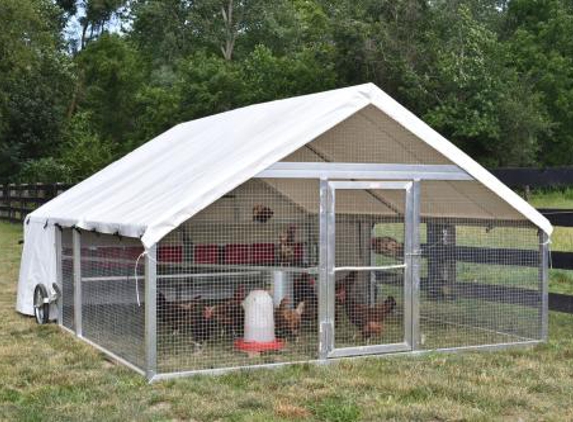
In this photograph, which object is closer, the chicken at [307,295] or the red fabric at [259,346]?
the red fabric at [259,346]

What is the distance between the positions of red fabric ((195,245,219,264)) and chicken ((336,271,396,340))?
1227 mm

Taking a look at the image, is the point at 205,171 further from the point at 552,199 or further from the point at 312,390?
the point at 552,199

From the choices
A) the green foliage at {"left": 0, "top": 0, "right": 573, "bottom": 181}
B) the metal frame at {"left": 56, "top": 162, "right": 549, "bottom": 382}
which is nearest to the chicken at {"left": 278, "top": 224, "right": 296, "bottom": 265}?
the metal frame at {"left": 56, "top": 162, "right": 549, "bottom": 382}

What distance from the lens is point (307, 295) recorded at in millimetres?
7730

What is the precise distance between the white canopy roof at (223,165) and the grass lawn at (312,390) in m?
1.11

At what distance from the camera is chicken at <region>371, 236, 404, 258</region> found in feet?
26.3

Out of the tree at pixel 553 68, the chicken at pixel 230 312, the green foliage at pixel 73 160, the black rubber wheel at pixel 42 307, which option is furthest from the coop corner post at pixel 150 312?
the tree at pixel 553 68

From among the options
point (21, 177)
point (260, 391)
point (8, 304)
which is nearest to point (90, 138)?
point (21, 177)

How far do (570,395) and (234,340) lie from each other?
2.99 meters

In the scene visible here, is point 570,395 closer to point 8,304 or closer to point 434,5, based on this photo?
point 8,304

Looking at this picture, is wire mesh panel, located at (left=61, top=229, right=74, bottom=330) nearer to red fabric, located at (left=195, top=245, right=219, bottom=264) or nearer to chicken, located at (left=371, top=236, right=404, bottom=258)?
red fabric, located at (left=195, top=245, right=219, bottom=264)

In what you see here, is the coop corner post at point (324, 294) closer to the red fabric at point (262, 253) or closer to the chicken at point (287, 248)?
the chicken at point (287, 248)

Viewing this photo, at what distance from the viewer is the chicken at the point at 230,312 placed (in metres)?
7.60

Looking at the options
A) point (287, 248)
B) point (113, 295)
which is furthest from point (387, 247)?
→ point (113, 295)
